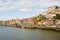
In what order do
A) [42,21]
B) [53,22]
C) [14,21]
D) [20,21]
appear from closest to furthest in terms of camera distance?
1. [53,22]
2. [42,21]
3. [20,21]
4. [14,21]

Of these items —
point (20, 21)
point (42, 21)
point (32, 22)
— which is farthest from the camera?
point (20, 21)

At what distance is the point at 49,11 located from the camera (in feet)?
149

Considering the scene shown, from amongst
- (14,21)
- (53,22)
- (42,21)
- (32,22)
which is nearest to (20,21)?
(14,21)

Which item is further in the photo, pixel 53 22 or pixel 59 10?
pixel 59 10

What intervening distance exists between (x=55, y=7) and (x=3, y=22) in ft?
67.6

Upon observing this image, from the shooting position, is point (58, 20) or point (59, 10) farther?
point (59, 10)

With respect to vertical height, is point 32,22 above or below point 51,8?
below

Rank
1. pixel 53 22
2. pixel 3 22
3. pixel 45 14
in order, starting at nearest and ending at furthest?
pixel 53 22
pixel 45 14
pixel 3 22

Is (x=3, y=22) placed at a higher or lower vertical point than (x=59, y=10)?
lower

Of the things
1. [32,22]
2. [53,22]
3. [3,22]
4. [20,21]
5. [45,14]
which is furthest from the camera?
[3,22]

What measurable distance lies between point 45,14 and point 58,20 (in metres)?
10.1

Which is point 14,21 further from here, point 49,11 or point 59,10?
point 59,10

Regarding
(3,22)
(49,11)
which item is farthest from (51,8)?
(3,22)

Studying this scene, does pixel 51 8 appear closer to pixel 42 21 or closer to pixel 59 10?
pixel 59 10
